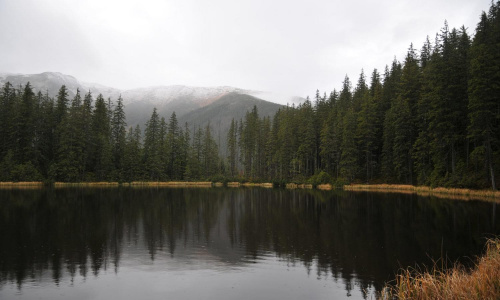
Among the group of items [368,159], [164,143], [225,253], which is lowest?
[225,253]

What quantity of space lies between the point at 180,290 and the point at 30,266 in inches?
253

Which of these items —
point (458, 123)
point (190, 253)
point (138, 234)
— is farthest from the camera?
point (458, 123)

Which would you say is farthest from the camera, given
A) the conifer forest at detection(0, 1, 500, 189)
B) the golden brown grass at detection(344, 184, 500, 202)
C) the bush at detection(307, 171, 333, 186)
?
the bush at detection(307, 171, 333, 186)

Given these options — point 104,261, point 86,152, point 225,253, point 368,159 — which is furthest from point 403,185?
point 86,152

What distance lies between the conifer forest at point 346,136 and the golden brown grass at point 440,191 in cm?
114

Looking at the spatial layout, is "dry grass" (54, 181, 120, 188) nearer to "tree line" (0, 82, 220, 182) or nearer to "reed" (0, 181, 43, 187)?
"tree line" (0, 82, 220, 182)

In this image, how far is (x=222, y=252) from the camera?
15594 mm

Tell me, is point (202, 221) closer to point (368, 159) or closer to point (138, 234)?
point (138, 234)

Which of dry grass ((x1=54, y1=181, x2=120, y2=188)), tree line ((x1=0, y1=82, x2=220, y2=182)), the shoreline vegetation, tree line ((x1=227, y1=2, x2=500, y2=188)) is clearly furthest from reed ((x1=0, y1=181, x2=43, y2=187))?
tree line ((x1=227, y1=2, x2=500, y2=188))

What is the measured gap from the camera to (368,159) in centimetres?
7119

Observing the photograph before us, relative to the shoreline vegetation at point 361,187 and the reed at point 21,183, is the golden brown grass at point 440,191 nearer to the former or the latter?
the shoreline vegetation at point 361,187

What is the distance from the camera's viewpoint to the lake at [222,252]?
10.6 metres

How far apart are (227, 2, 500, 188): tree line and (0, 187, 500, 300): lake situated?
19.3 meters

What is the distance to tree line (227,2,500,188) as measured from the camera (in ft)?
132
